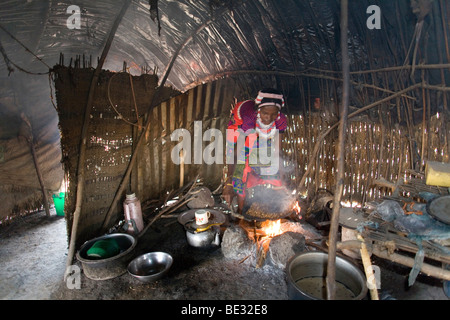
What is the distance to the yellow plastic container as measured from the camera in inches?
114

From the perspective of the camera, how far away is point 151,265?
11.8 ft

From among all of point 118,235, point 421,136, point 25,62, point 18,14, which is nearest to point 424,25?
point 421,136

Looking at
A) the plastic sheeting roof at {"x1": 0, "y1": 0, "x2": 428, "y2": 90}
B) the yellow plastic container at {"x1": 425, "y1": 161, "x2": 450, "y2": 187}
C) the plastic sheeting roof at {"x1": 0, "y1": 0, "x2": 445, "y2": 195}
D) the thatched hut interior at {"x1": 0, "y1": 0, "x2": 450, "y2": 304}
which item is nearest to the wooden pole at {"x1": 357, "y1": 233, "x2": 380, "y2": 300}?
the thatched hut interior at {"x1": 0, "y1": 0, "x2": 450, "y2": 304}

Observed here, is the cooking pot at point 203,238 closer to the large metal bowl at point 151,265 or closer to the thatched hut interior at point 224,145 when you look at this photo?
the thatched hut interior at point 224,145

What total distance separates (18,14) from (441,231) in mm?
6508

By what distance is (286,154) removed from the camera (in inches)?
221

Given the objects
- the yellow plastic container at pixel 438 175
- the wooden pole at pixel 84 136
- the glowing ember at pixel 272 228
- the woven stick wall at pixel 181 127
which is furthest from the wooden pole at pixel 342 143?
the woven stick wall at pixel 181 127

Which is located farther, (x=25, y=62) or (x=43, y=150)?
(x=43, y=150)

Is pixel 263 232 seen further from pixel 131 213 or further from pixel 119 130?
pixel 119 130

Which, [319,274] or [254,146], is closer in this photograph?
[319,274]

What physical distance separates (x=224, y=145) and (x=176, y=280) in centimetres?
382

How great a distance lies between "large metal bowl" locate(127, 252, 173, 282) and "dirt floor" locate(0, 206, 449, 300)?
0.47 ft

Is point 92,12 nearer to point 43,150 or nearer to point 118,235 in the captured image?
point 43,150

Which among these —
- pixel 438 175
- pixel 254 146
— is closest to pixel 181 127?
pixel 254 146
